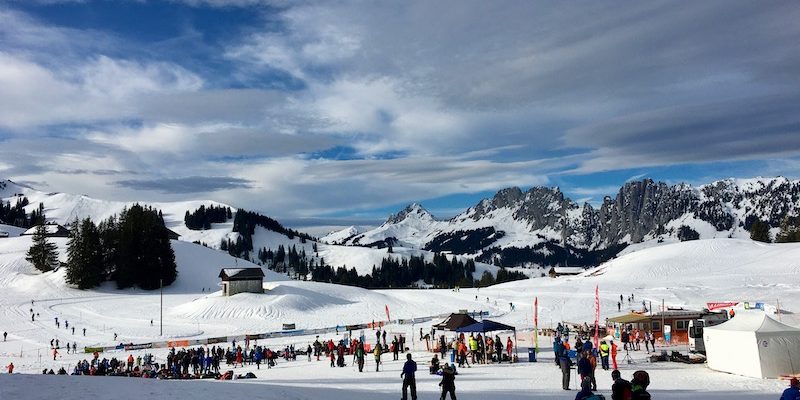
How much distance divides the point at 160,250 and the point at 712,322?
259 ft

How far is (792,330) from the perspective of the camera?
71.6ft

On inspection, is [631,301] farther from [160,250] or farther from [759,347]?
[160,250]

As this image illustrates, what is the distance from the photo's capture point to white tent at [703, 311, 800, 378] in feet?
70.8

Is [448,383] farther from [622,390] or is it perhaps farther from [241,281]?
[241,281]

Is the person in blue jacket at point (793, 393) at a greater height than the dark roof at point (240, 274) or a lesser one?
lesser

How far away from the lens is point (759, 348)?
21.7 m

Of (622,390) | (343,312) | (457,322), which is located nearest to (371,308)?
(343,312)

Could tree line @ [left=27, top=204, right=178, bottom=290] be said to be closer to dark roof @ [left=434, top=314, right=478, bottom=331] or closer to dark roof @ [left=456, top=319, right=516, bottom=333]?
dark roof @ [left=434, top=314, right=478, bottom=331]

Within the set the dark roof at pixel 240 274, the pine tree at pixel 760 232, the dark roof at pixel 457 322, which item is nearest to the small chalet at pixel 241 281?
the dark roof at pixel 240 274

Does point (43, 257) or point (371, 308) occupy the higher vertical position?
→ point (43, 257)

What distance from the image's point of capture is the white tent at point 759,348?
850 inches

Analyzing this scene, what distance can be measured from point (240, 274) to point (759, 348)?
58541 mm

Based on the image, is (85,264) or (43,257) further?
(43,257)

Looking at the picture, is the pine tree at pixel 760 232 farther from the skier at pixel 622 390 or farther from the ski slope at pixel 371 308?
the skier at pixel 622 390
